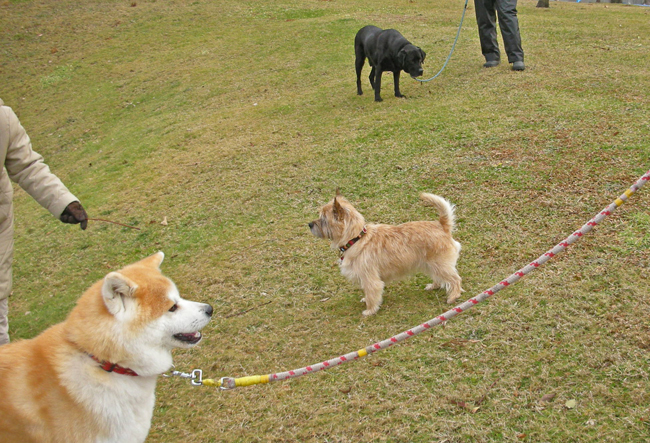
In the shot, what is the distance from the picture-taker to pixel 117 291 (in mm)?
2305

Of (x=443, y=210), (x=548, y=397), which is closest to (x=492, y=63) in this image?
(x=443, y=210)

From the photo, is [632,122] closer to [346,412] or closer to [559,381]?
[559,381]

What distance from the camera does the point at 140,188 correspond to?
24.8 ft

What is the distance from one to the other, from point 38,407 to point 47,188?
1.85 meters

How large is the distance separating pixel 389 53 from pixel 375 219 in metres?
4.04

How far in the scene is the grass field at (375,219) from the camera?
300cm

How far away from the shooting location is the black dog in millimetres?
8047

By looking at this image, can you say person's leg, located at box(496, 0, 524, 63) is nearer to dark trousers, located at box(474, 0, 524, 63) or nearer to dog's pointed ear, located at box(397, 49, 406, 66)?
dark trousers, located at box(474, 0, 524, 63)

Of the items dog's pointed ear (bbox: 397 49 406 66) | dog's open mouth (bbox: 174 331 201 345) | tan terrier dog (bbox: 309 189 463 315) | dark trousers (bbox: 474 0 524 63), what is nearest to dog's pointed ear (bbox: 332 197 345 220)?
tan terrier dog (bbox: 309 189 463 315)

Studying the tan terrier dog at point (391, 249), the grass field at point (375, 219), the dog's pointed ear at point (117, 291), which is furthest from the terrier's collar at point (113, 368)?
the tan terrier dog at point (391, 249)

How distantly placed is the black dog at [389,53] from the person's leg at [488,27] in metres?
1.59

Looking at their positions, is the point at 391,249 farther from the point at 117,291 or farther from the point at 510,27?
the point at 510,27

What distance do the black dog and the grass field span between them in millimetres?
557

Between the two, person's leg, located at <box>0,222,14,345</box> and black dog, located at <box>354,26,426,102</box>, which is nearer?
person's leg, located at <box>0,222,14,345</box>
